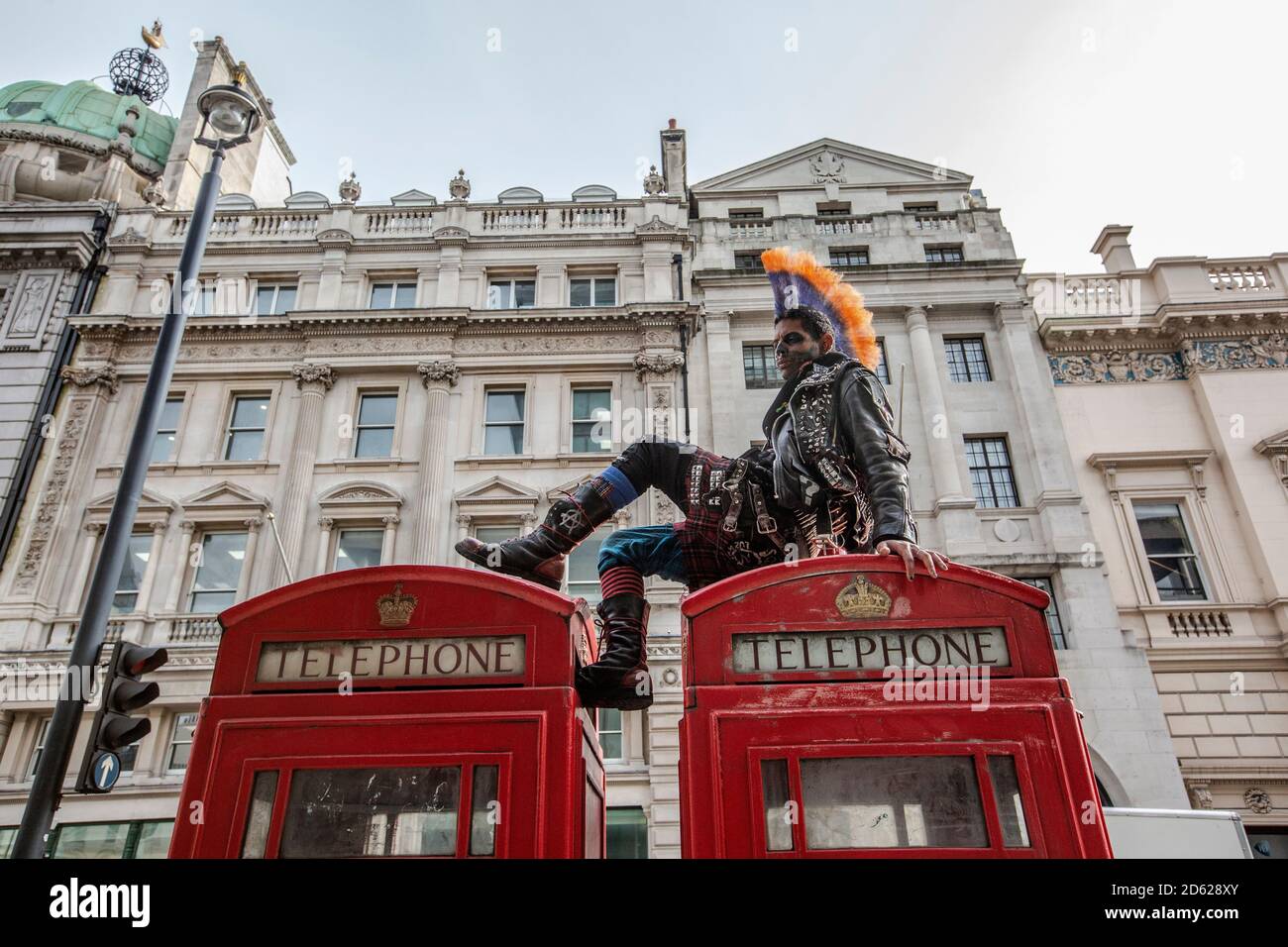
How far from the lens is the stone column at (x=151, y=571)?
17.6 metres

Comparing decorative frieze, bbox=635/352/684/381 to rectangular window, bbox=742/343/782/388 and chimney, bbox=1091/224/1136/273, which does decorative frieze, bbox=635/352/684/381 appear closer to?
rectangular window, bbox=742/343/782/388

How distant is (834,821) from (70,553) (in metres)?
20.1

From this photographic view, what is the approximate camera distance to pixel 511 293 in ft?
72.3

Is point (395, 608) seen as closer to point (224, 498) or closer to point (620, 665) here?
point (620, 665)

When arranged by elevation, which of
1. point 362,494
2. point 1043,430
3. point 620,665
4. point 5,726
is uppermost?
point 1043,430

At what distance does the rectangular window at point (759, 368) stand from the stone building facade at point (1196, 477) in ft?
22.1

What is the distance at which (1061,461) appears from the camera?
18.7 m

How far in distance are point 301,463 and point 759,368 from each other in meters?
11.3

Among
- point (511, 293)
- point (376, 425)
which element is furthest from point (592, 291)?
point (376, 425)

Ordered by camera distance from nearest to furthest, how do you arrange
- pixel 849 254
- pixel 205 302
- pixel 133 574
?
pixel 133 574 < pixel 205 302 < pixel 849 254

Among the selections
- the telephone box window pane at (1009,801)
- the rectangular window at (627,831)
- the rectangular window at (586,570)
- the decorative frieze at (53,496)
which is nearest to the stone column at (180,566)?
the decorative frieze at (53,496)

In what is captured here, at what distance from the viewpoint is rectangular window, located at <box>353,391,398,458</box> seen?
65.3 feet
